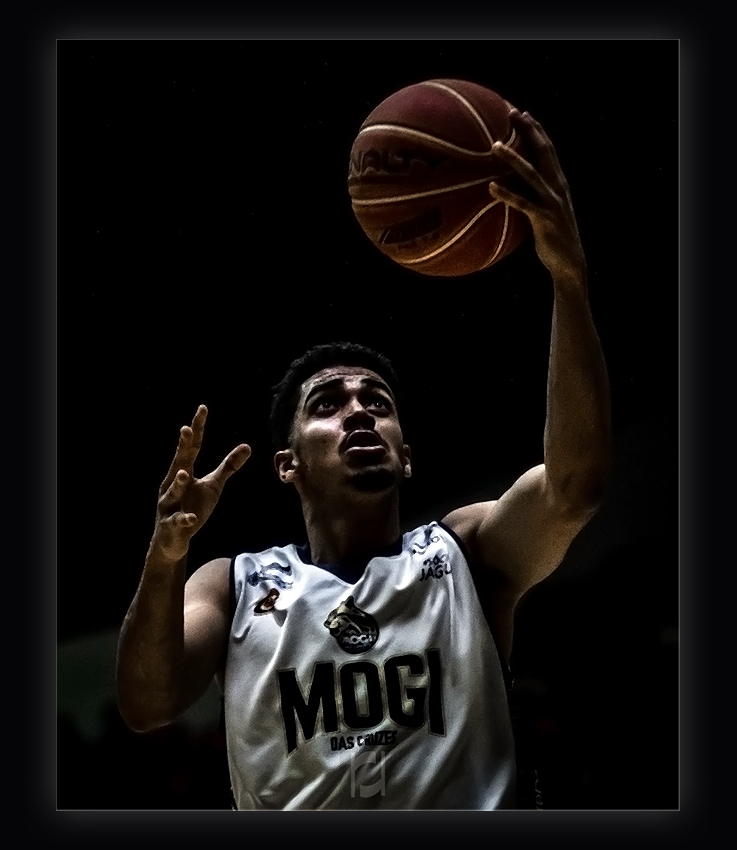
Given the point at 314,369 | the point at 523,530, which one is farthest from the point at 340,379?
the point at 523,530

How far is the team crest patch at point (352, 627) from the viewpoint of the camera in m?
3.26

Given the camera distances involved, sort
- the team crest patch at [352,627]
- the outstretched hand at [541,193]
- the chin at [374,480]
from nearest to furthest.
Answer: the outstretched hand at [541,193] < the team crest patch at [352,627] < the chin at [374,480]

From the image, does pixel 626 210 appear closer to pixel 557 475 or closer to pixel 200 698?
pixel 557 475

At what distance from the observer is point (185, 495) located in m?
2.94

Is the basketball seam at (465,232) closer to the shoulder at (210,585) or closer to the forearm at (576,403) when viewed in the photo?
the forearm at (576,403)

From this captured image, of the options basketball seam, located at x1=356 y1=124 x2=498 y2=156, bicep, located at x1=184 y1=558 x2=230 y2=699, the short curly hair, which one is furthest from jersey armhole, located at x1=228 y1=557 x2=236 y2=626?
basketball seam, located at x1=356 y1=124 x2=498 y2=156

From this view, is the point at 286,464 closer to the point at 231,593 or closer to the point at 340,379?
the point at 340,379

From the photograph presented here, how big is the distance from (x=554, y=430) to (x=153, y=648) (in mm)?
999

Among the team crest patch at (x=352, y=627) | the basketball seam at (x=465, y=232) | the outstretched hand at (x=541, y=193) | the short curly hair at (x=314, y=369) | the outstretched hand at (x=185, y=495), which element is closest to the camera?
the outstretched hand at (x=541, y=193)

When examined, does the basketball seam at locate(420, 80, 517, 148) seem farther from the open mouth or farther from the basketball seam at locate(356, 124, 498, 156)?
the open mouth

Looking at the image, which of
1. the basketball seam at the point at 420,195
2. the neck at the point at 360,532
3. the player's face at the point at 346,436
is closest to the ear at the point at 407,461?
the player's face at the point at 346,436

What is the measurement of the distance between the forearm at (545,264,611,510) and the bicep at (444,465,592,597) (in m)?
0.06

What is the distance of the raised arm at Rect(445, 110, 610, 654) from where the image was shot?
280 centimetres

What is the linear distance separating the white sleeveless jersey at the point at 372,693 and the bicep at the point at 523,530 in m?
0.07
